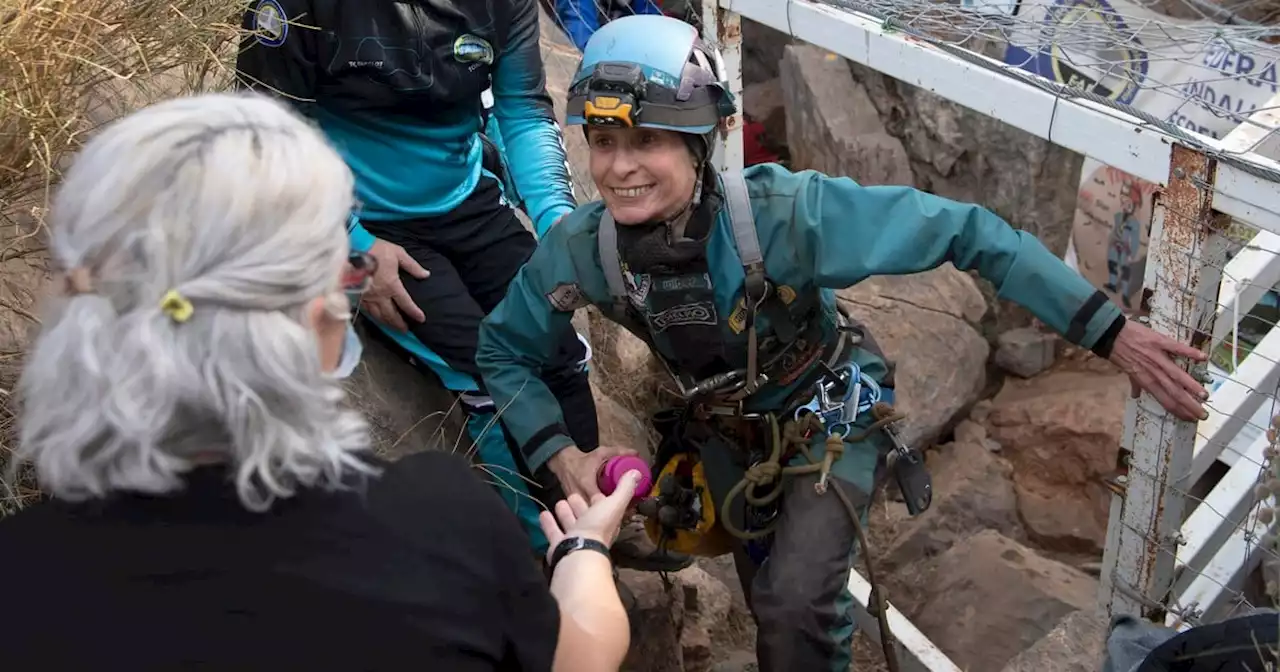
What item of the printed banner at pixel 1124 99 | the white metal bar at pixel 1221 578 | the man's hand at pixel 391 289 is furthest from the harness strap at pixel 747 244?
the white metal bar at pixel 1221 578

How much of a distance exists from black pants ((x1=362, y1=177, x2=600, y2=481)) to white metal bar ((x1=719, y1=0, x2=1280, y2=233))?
1.19 m

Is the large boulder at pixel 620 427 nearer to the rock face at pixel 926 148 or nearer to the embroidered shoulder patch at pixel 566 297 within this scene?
the embroidered shoulder patch at pixel 566 297

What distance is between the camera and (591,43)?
280 cm

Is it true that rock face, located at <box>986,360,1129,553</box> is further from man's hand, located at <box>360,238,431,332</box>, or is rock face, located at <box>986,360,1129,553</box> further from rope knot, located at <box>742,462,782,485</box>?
man's hand, located at <box>360,238,431,332</box>

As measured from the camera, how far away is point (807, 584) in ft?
9.23

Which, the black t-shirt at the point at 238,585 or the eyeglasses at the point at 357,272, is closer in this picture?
the black t-shirt at the point at 238,585

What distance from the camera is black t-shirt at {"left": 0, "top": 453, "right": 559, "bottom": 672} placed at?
140 centimetres

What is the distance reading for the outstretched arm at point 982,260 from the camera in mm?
2584

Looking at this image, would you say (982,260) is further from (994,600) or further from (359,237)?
(994,600)

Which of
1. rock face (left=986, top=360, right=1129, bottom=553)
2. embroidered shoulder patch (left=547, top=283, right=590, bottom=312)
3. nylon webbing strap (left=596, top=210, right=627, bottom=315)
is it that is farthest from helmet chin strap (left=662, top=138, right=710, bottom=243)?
rock face (left=986, top=360, right=1129, bottom=553)

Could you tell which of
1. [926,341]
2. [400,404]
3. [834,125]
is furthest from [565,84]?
[400,404]

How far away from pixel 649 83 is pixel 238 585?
1.61m

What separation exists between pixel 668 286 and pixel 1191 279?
1.23 meters

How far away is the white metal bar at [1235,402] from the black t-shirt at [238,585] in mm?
2194
